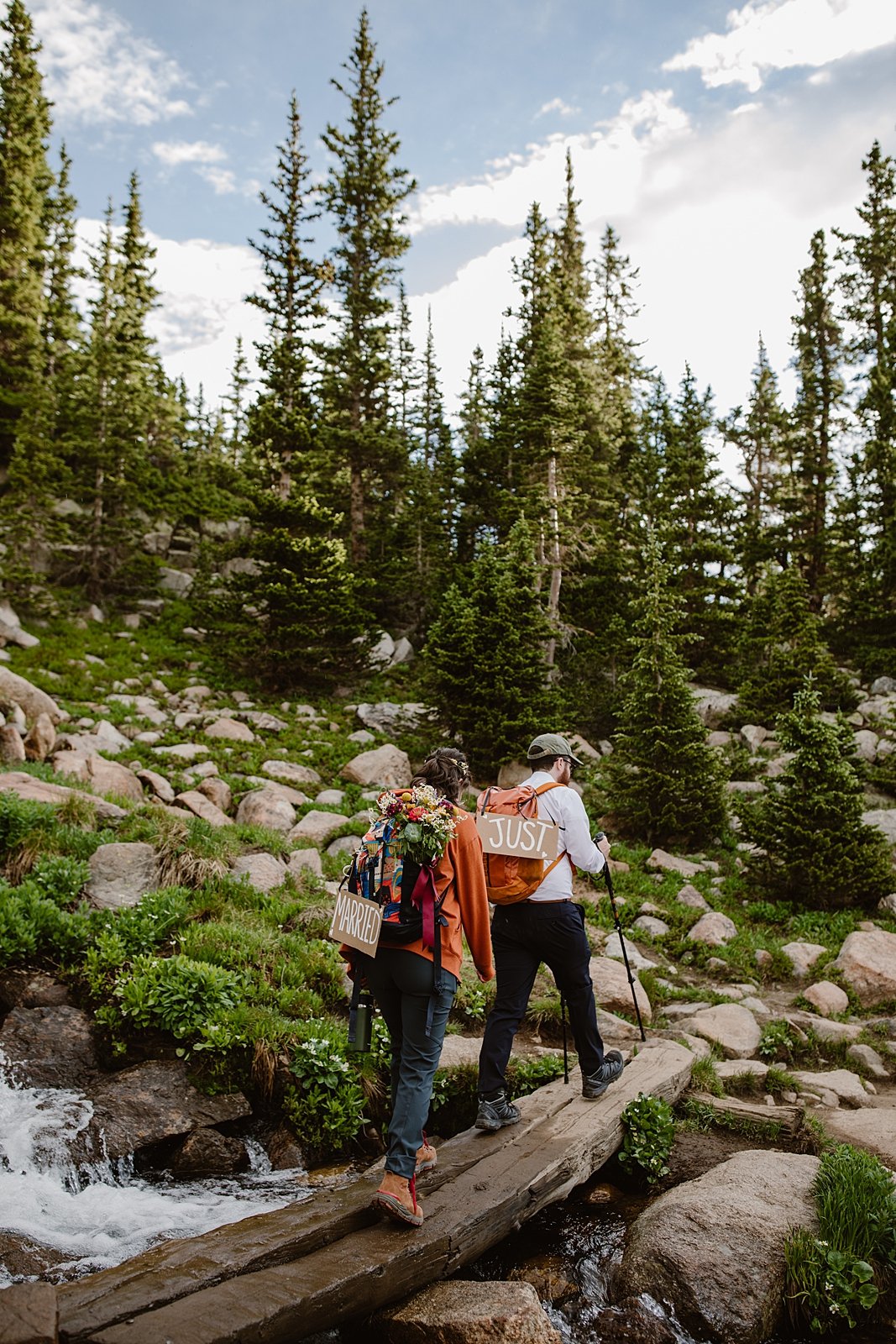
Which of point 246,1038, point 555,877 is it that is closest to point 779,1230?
point 555,877

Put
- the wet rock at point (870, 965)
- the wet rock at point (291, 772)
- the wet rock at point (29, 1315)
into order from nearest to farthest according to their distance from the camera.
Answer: the wet rock at point (29, 1315), the wet rock at point (870, 965), the wet rock at point (291, 772)

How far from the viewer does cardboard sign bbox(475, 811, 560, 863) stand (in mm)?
5328

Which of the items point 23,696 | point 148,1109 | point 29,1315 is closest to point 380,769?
point 23,696

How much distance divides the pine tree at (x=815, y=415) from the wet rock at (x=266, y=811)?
21259 millimetres

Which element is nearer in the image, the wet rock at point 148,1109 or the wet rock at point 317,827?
the wet rock at point 148,1109

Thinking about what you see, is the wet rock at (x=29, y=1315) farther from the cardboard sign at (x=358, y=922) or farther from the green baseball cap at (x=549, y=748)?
the green baseball cap at (x=549, y=748)

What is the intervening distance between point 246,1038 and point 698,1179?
3.82 meters

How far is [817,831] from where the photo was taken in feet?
42.8

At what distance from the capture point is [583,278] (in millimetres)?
35812

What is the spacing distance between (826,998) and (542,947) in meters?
6.72

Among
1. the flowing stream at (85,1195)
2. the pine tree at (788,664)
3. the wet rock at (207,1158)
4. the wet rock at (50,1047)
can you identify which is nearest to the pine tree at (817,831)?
the pine tree at (788,664)

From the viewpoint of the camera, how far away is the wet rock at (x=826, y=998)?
981 cm

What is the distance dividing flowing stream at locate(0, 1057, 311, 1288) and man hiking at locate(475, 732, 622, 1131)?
1.72 m

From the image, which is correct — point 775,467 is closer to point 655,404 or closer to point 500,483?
point 655,404
